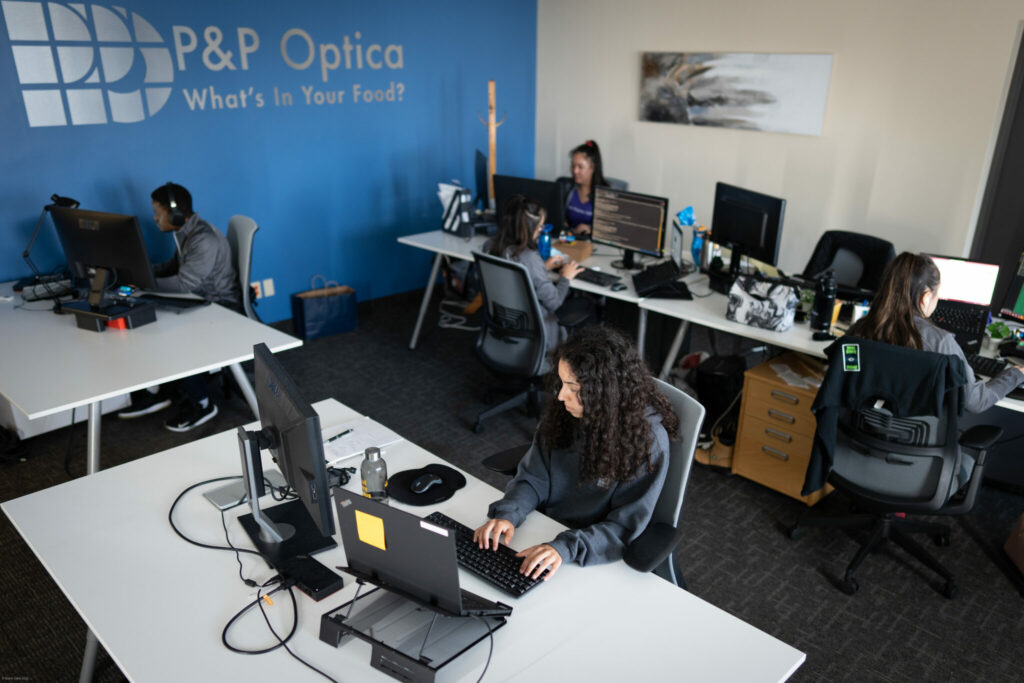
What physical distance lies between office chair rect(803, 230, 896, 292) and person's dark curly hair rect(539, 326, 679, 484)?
7.76 ft

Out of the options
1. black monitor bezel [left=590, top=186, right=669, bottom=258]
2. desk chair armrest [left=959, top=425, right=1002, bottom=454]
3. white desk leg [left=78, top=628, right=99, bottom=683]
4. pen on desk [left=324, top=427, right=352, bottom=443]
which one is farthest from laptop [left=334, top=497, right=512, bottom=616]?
black monitor bezel [left=590, top=186, right=669, bottom=258]

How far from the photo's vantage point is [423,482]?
209 cm

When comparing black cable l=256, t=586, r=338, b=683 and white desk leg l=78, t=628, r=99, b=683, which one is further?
white desk leg l=78, t=628, r=99, b=683

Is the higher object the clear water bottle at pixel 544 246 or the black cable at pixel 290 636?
the clear water bottle at pixel 544 246

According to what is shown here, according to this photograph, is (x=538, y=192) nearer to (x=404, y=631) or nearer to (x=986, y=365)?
(x=986, y=365)

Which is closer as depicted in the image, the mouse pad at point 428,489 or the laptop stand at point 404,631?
the laptop stand at point 404,631

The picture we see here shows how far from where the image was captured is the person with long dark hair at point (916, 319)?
254cm

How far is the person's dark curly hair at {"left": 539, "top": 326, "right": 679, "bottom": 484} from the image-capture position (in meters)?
1.89

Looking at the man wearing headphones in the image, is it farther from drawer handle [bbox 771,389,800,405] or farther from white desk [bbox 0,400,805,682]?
drawer handle [bbox 771,389,800,405]

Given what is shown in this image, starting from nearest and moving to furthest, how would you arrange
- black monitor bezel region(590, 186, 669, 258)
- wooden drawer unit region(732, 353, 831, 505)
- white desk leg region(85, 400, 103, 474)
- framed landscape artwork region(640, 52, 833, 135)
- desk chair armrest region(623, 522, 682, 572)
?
desk chair armrest region(623, 522, 682, 572), white desk leg region(85, 400, 103, 474), wooden drawer unit region(732, 353, 831, 505), black monitor bezel region(590, 186, 669, 258), framed landscape artwork region(640, 52, 833, 135)

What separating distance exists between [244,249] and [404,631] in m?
2.85

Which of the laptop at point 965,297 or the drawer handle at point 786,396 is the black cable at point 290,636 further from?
the laptop at point 965,297

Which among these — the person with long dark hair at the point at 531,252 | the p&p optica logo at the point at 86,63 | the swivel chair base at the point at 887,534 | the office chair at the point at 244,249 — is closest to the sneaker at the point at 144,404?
the office chair at the point at 244,249

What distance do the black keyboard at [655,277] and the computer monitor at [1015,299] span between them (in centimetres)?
143
